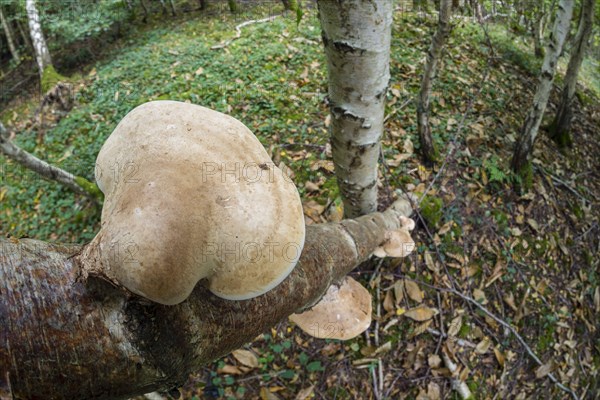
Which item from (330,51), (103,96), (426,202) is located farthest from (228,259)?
(103,96)

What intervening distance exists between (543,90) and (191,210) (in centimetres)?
564

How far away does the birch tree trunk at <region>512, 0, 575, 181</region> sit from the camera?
15.7 feet

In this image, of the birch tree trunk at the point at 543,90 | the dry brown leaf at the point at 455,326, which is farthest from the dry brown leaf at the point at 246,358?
the birch tree trunk at the point at 543,90

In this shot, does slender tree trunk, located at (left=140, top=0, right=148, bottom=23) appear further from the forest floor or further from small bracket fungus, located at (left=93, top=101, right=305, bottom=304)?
small bracket fungus, located at (left=93, top=101, right=305, bottom=304)

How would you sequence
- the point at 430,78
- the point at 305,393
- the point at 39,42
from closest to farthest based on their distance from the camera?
the point at 305,393 → the point at 430,78 → the point at 39,42

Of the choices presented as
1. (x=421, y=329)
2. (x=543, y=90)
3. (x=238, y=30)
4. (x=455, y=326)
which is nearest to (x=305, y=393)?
(x=421, y=329)

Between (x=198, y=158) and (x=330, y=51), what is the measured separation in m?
1.25

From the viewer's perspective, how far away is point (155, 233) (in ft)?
3.52

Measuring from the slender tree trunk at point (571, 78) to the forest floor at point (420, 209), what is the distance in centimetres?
33

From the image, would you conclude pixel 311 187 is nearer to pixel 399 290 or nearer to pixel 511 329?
pixel 399 290

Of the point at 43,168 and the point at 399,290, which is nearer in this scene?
the point at 399,290

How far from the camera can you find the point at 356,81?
2203mm

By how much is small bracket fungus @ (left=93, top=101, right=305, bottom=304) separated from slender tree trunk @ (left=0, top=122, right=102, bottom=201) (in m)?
3.71

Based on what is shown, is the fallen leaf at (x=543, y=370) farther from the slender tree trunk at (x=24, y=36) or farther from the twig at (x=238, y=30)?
the slender tree trunk at (x=24, y=36)
